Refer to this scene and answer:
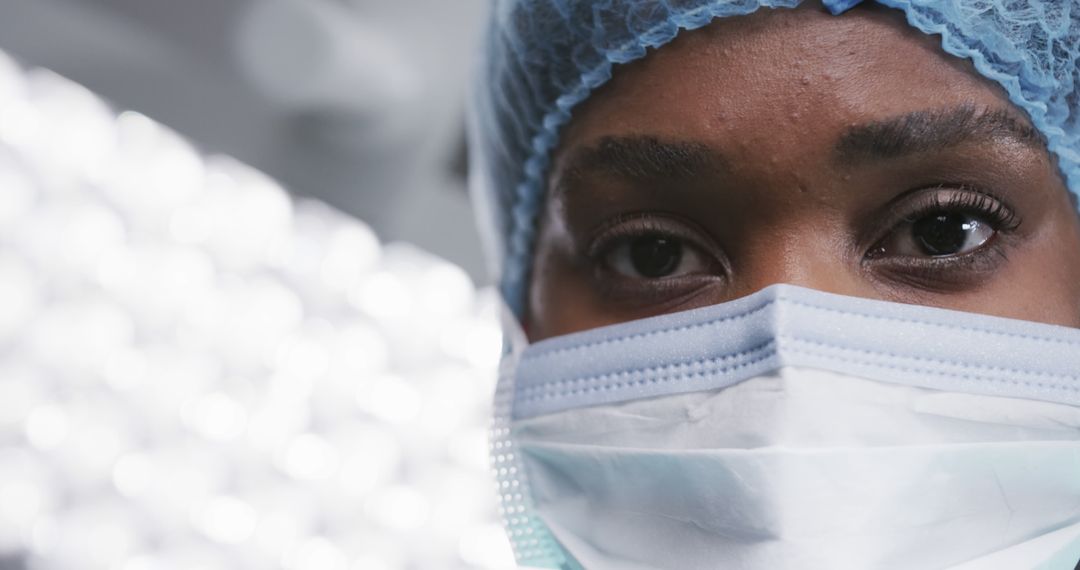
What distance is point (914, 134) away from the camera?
78 centimetres

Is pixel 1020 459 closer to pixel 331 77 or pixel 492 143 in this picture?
pixel 492 143

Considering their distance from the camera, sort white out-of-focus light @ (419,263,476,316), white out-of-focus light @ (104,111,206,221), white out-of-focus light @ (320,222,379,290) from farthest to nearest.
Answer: white out-of-focus light @ (419,263,476,316)
white out-of-focus light @ (320,222,379,290)
white out-of-focus light @ (104,111,206,221)

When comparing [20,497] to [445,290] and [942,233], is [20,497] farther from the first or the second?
→ [942,233]

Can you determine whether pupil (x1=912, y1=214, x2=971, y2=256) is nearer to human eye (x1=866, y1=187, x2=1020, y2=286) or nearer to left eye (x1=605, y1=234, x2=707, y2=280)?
Result: human eye (x1=866, y1=187, x2=1020, y2=286)

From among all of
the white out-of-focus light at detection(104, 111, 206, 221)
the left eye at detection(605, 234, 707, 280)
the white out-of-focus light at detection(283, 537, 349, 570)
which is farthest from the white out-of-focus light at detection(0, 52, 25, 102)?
the left eye at detection(605, 234, 707, 280)

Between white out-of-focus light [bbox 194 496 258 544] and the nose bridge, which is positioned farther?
white out-of-focus light [bbox 194 496 258 544]

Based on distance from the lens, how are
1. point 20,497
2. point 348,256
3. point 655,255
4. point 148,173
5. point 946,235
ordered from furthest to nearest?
point 348,256
point 148,173
point 20,497
point 655,255
point 946,235

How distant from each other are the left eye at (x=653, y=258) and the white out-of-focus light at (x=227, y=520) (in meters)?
1.25

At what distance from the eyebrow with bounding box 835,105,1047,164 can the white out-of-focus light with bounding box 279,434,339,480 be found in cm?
149

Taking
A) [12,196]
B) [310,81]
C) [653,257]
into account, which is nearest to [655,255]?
[653,257]

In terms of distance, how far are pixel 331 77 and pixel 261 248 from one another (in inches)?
16.3

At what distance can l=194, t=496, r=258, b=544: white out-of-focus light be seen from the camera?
186 centimetres

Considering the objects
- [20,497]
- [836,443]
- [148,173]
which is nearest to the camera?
[836,443]

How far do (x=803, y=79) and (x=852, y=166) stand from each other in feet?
0.29
